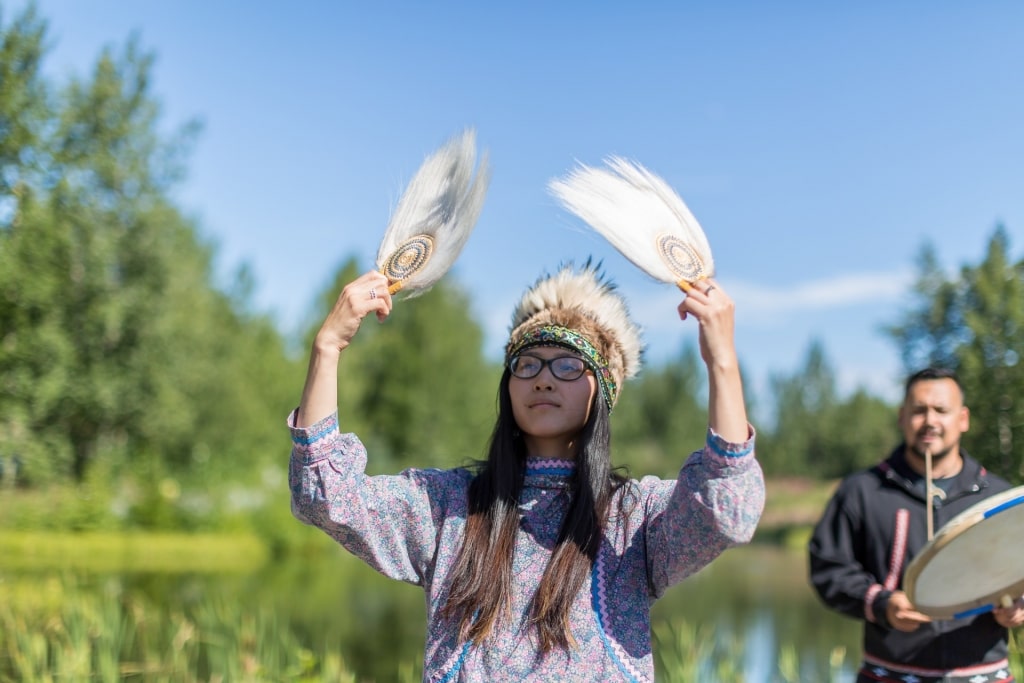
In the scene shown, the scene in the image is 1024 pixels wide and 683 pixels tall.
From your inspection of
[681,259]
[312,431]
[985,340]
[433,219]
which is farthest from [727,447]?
[985,340]

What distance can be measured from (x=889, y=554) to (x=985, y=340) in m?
1.34

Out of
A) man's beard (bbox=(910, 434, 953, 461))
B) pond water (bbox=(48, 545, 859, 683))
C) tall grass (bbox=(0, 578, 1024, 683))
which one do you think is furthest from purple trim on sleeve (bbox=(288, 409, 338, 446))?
pond water (bbox=(48, 545, 859, 683))

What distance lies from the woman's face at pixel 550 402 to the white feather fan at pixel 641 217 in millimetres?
304

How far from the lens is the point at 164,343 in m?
14.1

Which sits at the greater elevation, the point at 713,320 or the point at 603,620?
the point at 713,320

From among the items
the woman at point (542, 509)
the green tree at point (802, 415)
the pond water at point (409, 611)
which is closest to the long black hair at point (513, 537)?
the woman at point (542, 509)

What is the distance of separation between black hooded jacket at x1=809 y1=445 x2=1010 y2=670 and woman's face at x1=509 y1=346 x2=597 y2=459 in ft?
4.87

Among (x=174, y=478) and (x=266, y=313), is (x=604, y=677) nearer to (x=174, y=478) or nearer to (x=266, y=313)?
(x=174, y=478)

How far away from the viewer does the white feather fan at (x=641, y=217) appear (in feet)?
6.52

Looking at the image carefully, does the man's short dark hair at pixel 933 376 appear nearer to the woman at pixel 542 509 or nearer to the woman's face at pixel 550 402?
the woman at pixel 542 509

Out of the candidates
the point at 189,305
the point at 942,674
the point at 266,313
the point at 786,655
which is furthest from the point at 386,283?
the point at 266,313

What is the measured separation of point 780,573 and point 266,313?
665 inches

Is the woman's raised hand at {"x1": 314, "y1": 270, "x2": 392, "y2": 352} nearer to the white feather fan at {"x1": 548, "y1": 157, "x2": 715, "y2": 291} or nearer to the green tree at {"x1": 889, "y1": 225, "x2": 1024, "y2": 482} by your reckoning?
the white feather fan at {"x1": 548, "y1": 157, "x2": 715, "y2": 291}

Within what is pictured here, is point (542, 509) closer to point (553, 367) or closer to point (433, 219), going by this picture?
point (553, 367)
